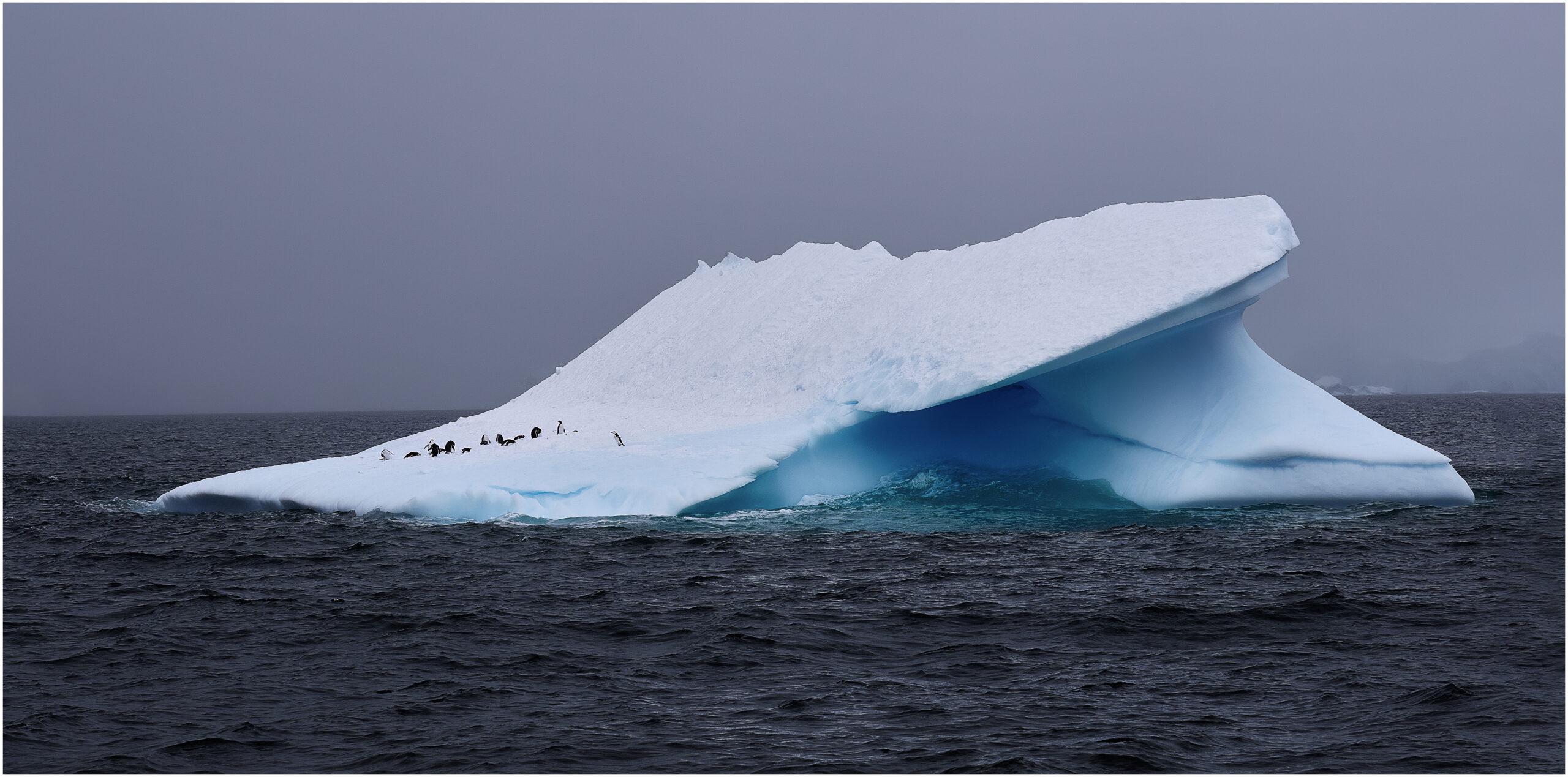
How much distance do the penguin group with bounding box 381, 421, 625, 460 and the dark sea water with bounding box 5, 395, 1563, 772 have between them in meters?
4.37

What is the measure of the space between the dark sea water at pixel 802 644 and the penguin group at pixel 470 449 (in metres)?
4.37

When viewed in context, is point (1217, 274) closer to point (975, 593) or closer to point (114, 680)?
point (975, 593)

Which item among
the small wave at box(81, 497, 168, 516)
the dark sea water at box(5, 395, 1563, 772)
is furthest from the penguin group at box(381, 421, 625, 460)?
the dark sea water at box(5, 395, 1563, 772)

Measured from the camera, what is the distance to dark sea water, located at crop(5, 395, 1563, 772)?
735 centimetres

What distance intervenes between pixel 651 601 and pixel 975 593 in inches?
136

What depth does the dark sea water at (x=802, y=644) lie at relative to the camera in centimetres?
735

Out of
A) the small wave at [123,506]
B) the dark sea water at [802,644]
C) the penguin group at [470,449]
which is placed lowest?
the dark sea water at [802,644]

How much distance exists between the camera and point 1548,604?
11.1m

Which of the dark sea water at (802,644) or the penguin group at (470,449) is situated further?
the penguin group at (470,449)

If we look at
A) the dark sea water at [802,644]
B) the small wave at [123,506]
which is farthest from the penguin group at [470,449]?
the dark sea water at [802,644]

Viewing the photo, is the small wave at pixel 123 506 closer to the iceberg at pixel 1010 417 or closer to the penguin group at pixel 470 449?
the iceberg at pixel 1010 417

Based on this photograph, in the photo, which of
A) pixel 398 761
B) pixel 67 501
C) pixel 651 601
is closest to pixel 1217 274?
pixel 651 601

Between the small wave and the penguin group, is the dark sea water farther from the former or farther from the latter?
the penguin group

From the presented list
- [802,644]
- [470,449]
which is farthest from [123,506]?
[802,644]
